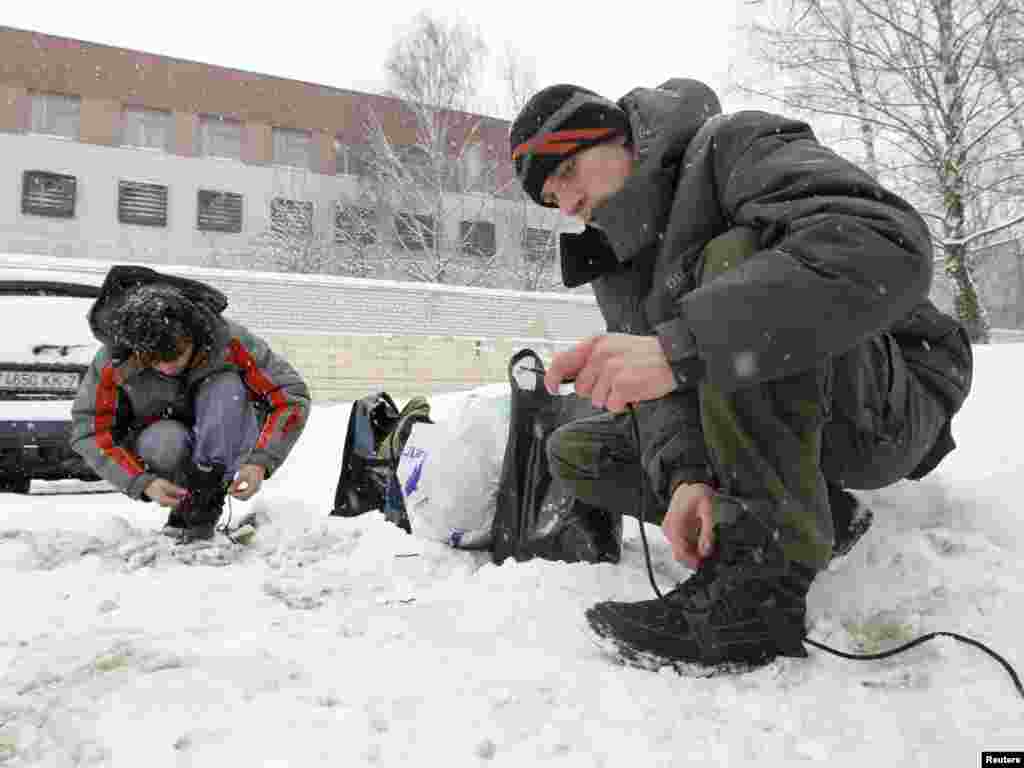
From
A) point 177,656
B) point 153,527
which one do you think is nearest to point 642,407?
point 177,656

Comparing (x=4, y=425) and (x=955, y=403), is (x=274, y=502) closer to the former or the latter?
(x=4, y=425)

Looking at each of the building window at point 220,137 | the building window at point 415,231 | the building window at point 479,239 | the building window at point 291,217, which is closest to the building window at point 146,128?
the building window at point 220,137

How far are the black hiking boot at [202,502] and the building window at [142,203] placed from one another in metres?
20.8

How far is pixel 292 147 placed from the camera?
2320 cm

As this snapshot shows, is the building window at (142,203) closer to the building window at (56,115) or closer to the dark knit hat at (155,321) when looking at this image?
the building window at (56,115)

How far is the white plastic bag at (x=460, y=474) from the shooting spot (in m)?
2.31

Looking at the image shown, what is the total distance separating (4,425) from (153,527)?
5.40ft

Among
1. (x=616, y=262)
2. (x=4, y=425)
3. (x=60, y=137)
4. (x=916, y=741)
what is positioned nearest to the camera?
(x=916, y=741)

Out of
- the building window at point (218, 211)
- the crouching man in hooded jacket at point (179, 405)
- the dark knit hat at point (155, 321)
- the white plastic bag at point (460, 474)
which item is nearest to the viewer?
the white plastic bag at point (460, 474)

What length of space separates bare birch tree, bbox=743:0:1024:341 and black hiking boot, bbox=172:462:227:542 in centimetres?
1072

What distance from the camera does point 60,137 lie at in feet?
66.5

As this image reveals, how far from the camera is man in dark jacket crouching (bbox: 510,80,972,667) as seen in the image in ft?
3.62

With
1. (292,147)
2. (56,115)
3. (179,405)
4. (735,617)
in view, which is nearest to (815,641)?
(735,617)

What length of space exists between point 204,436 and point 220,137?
22.7 meters
